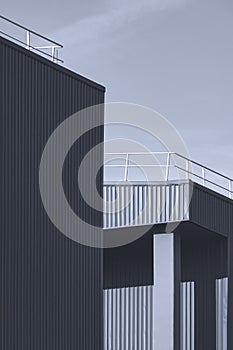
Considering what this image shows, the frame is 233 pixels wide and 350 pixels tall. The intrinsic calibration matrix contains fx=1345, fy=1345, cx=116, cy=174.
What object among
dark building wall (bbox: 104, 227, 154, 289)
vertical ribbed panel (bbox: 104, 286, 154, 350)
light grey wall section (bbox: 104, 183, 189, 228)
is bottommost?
vertical ribbed panel (bbox: 104, 286, 154, 350)

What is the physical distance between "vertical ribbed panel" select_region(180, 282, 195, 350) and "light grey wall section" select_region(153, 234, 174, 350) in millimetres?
2238

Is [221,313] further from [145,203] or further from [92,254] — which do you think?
[92,254]

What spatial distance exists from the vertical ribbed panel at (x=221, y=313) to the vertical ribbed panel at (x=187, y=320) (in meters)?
0.88

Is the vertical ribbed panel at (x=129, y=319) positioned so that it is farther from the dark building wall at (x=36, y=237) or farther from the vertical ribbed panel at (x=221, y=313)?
the dark building wall at (x=36, y=237)

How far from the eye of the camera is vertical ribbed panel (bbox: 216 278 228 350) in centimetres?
4482

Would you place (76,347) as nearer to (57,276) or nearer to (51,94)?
(57,276)

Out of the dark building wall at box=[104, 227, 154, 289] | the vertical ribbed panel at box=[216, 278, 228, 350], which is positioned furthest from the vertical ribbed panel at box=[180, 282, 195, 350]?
the dark building wall at box=[104, 227, 154, 289]

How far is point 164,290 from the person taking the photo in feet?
138

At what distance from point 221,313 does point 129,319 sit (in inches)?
126

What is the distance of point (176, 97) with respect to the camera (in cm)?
7712

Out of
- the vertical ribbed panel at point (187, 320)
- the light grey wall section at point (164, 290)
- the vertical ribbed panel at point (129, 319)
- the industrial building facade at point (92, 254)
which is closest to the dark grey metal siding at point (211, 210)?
the industrial building facade at point (92, 254)

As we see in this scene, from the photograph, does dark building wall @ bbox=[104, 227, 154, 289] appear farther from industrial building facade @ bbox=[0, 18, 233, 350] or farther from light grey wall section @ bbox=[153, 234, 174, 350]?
light grey wall section @ bbox=[153, 234, 174, 350]

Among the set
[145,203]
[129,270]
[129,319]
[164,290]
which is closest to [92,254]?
[145,203]

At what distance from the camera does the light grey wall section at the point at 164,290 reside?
41.8 meters
